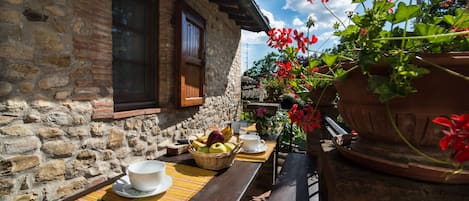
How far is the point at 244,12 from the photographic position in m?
4.23

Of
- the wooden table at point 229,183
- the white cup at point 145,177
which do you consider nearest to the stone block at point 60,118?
the wooden table at point 229,183

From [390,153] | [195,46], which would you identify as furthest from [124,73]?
[390,153]

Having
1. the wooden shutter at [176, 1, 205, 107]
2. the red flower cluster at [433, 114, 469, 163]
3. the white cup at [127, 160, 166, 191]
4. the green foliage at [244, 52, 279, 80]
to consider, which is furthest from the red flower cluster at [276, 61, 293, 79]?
the green foliage at [244, 52, 279, 80]

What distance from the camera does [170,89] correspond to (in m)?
2.64

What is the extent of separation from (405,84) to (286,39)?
27.4 inches

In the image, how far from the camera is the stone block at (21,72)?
1274mm

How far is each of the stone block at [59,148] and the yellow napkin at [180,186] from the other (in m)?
0.33

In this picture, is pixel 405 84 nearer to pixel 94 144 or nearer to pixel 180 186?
pixel 180 186

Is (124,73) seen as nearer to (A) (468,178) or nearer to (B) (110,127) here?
(B) (110,127)

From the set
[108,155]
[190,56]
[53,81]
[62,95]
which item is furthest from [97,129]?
[190,56]

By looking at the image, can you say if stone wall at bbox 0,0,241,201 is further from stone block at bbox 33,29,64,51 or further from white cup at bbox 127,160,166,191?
white cup at bbox 127,160,166,191

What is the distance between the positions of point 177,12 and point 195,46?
616 millimetres

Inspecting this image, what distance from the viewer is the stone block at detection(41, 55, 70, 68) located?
4.75 ft

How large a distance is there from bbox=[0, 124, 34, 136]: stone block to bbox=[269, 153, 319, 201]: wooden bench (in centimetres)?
152
